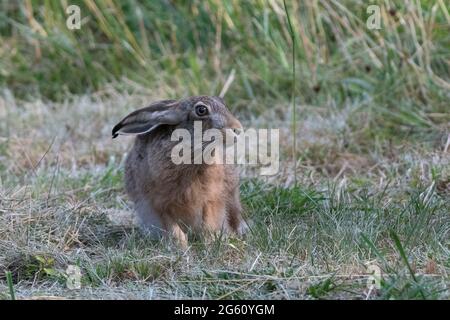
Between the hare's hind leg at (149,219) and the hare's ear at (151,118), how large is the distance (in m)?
0.42

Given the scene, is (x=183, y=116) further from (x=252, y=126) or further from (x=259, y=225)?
(x=252, y=126)

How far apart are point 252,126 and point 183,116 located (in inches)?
93.1

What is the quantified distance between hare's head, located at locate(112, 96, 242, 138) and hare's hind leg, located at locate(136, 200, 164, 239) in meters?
0.42

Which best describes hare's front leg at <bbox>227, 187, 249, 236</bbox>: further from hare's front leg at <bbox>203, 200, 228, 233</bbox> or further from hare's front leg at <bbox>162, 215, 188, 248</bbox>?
hare's front leg at <bbox>162, 215, 188, 248</bbox>

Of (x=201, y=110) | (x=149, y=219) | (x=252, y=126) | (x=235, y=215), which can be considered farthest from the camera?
(x=252, y=126)

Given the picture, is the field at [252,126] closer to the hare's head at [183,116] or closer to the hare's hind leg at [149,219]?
the hare's hind leg at [149,219]

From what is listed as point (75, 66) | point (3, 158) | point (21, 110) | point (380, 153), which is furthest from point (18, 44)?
point (380, 153)

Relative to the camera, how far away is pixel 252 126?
7.51 meters

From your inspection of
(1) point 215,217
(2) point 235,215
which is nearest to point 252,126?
(2) point 235,215

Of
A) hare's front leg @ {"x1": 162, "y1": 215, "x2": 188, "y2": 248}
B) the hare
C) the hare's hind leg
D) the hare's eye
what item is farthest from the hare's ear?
→ hare's front leg @ {"x1": 162, "y1": 215, "x2": 188, "y2": 248}

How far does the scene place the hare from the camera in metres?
5.15

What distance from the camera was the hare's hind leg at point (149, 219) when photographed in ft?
17.1

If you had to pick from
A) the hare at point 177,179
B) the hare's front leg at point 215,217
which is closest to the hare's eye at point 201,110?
the hare at point 177,179

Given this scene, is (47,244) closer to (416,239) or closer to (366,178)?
(416,239)
